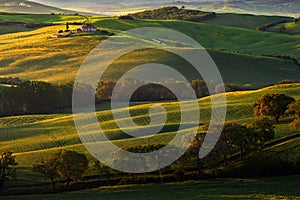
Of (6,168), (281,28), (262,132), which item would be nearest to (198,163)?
(262,132)

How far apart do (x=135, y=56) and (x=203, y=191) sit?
246 ft

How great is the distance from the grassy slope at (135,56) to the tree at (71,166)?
55710 mm

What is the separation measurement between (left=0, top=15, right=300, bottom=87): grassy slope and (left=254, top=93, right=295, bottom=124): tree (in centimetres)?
3943

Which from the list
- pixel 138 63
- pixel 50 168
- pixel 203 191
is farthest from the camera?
pixel 138 63

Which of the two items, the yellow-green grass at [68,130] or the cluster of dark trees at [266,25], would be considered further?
the cluster of dark trees at [266,25]

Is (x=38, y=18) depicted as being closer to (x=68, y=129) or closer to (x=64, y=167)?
(x=68, y=129)

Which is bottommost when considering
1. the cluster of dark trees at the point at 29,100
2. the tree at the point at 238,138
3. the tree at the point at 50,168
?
the cluster of dark trees at the point at 29,100

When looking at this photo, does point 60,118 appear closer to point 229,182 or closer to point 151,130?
point 151,130

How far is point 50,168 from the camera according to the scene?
41.2 meters

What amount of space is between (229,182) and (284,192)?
4.94 meters

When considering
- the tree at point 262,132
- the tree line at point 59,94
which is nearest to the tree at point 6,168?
the tree at point 262,132

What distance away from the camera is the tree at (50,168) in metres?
41.1

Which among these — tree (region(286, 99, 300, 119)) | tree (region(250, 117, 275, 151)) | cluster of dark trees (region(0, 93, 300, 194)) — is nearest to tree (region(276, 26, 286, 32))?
tree (region(286, 99, 300, 119))

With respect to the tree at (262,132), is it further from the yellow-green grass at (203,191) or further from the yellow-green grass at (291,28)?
the yellow-green grass at (291,28)
